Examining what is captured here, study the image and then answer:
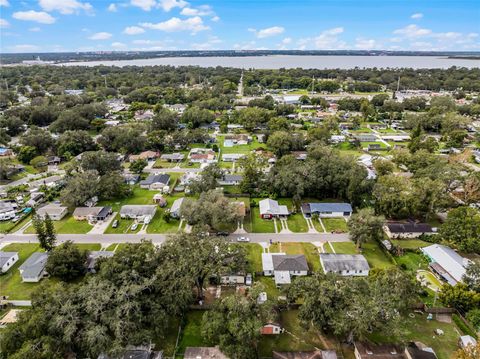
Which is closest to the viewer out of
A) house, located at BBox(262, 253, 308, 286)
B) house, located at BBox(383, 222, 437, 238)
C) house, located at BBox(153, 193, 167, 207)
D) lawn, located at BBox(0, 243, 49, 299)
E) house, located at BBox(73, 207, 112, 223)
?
lawn, located at BBox(0, 243, 49, 299)

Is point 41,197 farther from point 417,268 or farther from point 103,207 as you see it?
point 417,268

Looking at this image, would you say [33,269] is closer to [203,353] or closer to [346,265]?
[203,353]

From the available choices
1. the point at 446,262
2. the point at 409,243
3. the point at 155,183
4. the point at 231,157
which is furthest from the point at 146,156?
the point at 446,262

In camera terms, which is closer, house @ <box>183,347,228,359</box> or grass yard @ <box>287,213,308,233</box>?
house @ <box>183,347,228,359</box>

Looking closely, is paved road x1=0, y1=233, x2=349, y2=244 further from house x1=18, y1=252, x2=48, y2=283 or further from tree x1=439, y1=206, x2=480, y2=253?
tree x1=439, y1=206, x2=480, y2=253

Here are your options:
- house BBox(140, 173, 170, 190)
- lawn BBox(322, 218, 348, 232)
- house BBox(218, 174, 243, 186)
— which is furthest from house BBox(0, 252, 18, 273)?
lawn BBox(322, 218, 348, 232)

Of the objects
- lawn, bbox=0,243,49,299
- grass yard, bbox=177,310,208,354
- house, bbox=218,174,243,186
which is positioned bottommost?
lawn, bbox=0,243,49,299
